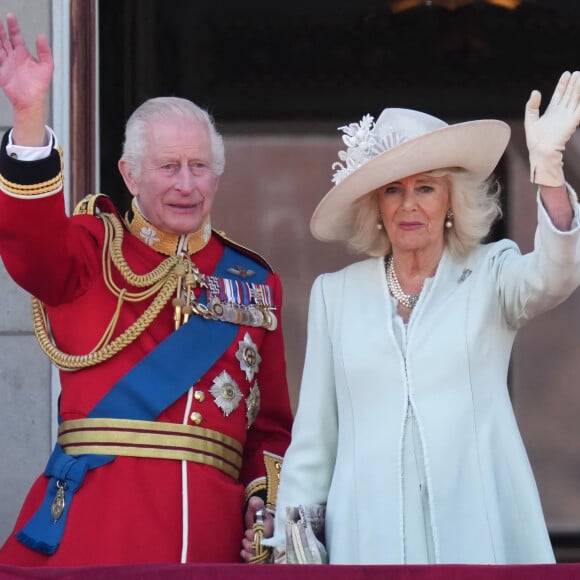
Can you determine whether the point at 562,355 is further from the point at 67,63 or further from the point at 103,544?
the point at 103,544

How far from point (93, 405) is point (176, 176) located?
1.82ft

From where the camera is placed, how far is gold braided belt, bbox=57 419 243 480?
152 inches

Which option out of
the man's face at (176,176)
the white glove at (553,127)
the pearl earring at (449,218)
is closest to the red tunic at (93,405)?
the man's face at (176,176)

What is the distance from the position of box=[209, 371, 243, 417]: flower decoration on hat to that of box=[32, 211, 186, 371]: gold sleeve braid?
0.66ft

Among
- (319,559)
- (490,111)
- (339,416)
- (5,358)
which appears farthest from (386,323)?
(490,111)

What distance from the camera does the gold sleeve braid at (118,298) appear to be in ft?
12.9

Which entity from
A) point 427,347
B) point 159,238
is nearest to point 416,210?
point 427,347

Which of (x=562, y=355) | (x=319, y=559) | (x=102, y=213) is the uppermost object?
(x=562, y=355)

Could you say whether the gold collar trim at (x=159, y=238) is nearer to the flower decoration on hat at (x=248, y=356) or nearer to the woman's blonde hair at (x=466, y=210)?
the flower decoration on hat at (x=248, y=356)

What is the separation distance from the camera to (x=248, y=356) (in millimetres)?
4051

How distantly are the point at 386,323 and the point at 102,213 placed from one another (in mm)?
851

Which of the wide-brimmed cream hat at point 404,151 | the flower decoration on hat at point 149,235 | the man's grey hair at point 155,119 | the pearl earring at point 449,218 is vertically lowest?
the pearl earring at point 449,218

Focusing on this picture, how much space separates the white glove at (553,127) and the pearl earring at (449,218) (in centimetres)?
37

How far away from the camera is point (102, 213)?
4141mm
